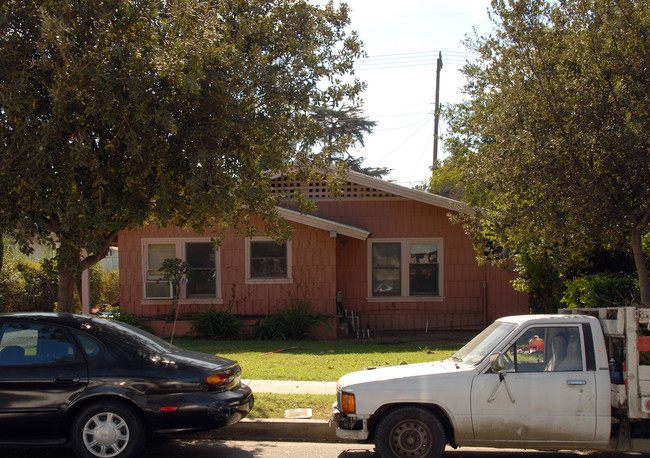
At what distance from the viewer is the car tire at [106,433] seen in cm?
612

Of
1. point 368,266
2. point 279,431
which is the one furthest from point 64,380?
point 368,266

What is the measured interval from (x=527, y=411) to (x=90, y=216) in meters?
5.10

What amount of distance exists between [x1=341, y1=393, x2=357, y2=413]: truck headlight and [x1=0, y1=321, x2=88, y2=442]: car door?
264 cm

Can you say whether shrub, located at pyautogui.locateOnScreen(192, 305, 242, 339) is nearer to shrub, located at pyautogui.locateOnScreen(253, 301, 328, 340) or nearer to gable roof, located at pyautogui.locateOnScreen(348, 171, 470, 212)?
shrub, located at pyautogui.locateOnScreen(253, 301, 328, 340)

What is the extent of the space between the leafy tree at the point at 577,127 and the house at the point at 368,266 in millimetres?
7443

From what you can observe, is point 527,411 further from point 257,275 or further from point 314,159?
point 257,275

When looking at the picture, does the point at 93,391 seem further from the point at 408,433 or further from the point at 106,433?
the point at 408,433

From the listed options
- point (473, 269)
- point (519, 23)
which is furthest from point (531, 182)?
point (473, 269)

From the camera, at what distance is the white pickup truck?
19.7 feet

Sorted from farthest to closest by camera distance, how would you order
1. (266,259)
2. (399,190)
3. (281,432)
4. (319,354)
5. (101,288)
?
(101,288) → (399,190) → (266,259) → (319,354) → (281,432)

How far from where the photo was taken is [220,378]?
21.5 ft

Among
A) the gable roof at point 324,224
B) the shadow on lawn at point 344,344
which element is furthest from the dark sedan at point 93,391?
the gable roof at point 324,224

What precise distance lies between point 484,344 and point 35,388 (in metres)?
4.70

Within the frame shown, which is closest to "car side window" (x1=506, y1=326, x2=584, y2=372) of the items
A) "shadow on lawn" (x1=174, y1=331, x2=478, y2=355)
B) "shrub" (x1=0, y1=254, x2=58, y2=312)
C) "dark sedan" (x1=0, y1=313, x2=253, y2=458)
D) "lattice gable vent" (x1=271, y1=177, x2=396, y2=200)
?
"dark sedan" (x1=0, y1=313, x2=253, y2=458)
